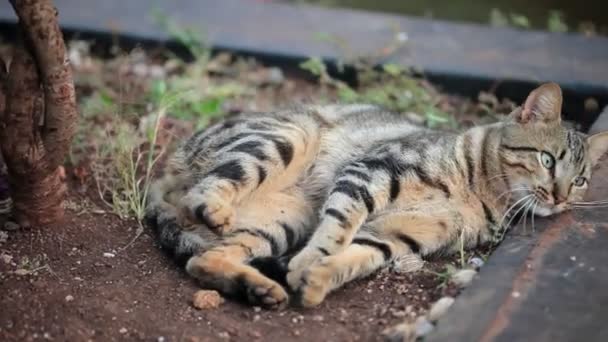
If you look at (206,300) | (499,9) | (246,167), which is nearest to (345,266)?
(206,300)

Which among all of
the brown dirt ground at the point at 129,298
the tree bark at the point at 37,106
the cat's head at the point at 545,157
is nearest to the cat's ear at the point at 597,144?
the cat's head at the point at 545,157

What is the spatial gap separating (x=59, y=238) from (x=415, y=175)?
1.67m

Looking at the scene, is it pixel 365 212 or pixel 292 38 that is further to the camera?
pixel 292 38

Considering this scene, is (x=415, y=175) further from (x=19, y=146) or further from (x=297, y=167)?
(x=19, y=146)

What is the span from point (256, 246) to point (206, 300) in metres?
0.48

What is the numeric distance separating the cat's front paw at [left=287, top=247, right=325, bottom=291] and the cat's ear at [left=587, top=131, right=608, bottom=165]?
141cm

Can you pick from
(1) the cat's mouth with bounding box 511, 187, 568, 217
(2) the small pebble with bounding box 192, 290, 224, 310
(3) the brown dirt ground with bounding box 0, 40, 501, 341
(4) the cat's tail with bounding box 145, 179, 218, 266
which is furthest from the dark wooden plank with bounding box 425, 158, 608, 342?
(4) the cat's tail with bounding box 145, 179, 218, 266

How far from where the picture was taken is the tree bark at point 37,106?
139 inches

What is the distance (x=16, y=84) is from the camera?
367cm

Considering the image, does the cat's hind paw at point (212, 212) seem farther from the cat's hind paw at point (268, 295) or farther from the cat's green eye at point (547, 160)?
the cat's green eye at point (547, 160)

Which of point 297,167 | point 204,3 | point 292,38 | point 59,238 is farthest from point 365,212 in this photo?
→ point 204,3

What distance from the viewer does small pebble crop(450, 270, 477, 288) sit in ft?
11.6

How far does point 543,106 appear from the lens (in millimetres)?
4098

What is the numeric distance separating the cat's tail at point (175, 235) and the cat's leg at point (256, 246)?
0.10 m
